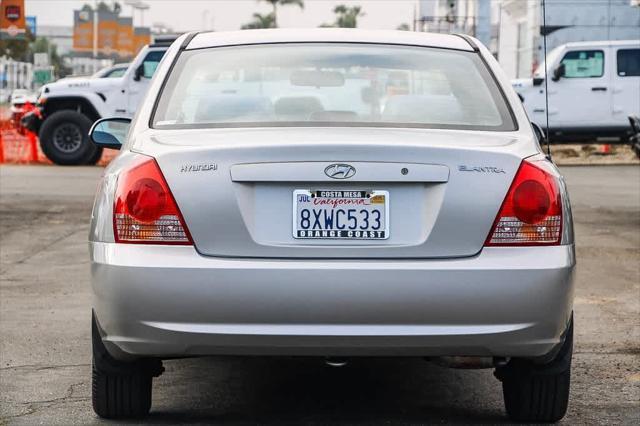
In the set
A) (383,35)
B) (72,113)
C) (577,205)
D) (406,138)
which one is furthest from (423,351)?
(72,113)

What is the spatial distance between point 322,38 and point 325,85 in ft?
0.67

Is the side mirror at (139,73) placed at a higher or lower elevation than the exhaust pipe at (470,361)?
higher

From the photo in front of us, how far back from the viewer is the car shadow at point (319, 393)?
509 centimetres

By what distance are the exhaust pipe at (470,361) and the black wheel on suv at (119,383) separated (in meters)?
1.02

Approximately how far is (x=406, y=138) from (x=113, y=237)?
102 centimetres

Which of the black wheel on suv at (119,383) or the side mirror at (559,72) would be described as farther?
the side mirror at (559,72)

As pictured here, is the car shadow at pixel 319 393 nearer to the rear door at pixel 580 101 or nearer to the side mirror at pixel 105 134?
the side mirror at pixel 105 134

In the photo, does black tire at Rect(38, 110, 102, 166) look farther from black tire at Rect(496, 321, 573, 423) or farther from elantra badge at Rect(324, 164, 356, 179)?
elantra badge at Rect(324, 164, 356, 179)

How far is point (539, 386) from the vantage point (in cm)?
483

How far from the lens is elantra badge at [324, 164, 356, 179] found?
4.29 meters

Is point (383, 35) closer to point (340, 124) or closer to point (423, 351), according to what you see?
point (340, 124)

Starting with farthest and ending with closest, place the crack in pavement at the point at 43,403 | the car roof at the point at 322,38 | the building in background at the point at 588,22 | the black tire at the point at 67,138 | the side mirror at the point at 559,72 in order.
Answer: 1. the building in background at the point at 588,22
2. the side mirror at the point at 559,72
3. the black tire at the point at 67,138
4. the car roof at the point at 322,38
5. the crack in pavement at the point at 43,403

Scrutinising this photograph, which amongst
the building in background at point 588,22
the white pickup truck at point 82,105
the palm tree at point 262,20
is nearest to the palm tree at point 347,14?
the palm tree at point 262,20

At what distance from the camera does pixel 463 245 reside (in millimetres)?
4332
